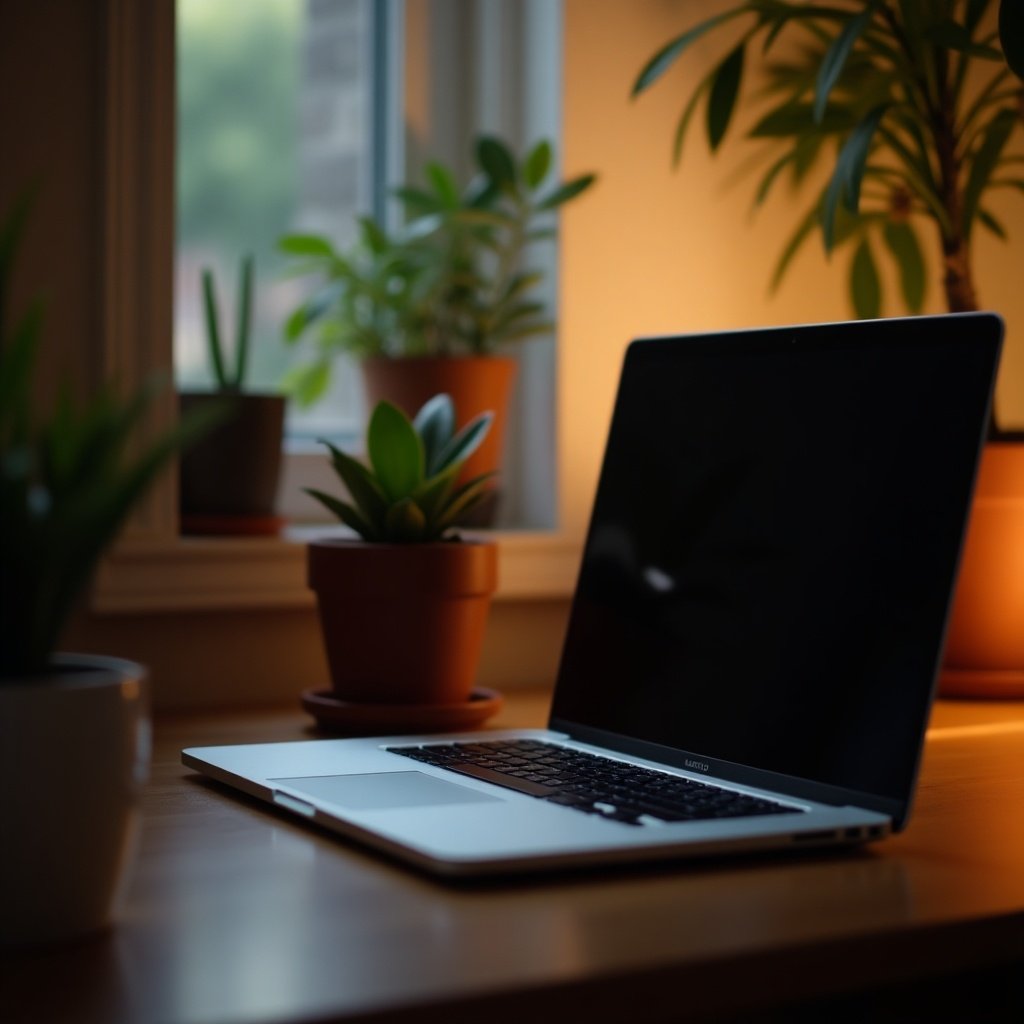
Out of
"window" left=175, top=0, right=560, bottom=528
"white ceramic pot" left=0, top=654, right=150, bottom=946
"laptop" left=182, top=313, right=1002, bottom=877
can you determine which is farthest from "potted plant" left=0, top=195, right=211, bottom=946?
"window" left=175, top=0, right=560, bottom=528

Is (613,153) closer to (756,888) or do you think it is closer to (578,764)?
(578,764)

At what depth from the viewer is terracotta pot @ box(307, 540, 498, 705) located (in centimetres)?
104

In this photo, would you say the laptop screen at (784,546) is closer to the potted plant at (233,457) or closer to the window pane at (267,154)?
the potted plant at (233,457)

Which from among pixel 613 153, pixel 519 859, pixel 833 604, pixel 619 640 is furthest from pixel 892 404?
pixel 613 153

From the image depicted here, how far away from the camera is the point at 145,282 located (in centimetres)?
118

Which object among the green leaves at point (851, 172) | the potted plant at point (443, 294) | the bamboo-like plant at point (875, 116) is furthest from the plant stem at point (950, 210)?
the potted plant at point (443, 294)

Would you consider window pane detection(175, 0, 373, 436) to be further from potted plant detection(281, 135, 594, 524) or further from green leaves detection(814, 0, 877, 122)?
green leaves detection(814, 0, 877, 122)

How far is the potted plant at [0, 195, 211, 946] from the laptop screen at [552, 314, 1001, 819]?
0.39 meters

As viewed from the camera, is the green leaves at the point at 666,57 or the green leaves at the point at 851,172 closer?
the green leaves at the point at 851,172

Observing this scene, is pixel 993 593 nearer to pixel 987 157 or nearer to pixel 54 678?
pixel 987 157

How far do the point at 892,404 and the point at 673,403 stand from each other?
20 centimetres

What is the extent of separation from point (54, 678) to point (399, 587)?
49cm

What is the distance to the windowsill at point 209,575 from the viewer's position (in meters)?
1.17

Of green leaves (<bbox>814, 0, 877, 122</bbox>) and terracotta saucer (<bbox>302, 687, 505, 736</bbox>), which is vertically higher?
green leaves (<bbox>814, 0, 877, 122</bbox>)
